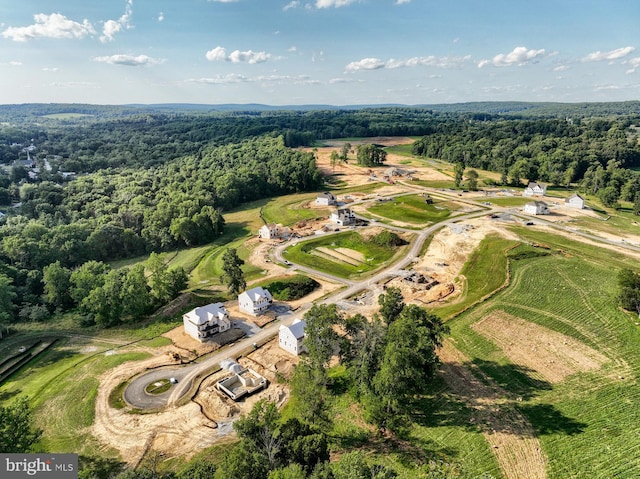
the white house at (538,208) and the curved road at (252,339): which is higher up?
the white house at (538,208)

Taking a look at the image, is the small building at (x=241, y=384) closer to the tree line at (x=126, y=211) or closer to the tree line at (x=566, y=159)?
the tree line at (x=126, y=211)

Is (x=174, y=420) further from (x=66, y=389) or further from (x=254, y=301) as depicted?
(x=254, y=301)

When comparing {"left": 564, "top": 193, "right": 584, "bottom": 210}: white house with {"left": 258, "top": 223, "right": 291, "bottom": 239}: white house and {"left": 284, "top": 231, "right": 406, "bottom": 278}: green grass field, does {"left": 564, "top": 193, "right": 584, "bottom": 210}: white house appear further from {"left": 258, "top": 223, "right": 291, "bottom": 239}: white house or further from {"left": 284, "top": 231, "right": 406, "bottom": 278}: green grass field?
{"left": 258, "top": 223, "right": 291, "bottom": 239}: white house

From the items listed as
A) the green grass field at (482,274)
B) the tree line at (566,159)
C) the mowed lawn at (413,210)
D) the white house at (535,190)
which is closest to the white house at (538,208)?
the mowed lawn at (413,210)

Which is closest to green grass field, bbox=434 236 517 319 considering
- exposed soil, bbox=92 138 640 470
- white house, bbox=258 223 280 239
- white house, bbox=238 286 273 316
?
exposed soil, bbox=92 138 640 470

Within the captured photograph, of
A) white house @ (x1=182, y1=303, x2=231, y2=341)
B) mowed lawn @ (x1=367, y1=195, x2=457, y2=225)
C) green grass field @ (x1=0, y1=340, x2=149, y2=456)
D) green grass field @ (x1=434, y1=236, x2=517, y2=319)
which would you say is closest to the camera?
green grass field @ (x1=0, y1=340, x2=149, y2=456)

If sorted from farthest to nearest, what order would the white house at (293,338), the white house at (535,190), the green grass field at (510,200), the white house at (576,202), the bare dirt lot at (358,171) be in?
the bare dirt lot at (358,171) → the white house at (535,190) → the green grass field at (510,200) → the white house at (576,202) → the white house at (293,338)

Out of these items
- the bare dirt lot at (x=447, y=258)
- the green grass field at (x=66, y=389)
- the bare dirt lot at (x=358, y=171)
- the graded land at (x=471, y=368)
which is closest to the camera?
the graded land at (x=471, y=368)

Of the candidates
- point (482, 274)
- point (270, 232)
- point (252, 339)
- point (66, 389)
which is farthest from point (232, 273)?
point (482, 274)
